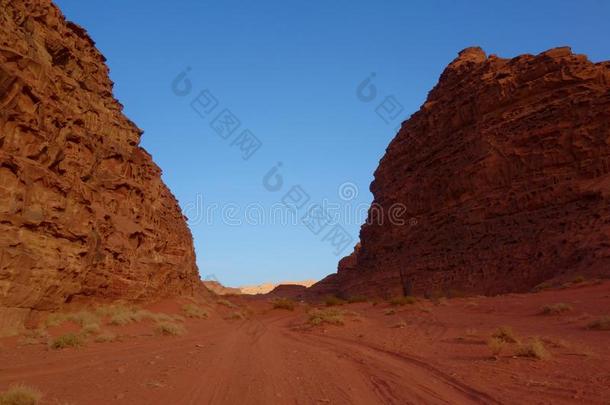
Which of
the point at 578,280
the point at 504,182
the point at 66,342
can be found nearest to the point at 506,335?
the point at 66,342

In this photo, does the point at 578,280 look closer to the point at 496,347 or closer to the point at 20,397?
the point at 496,347

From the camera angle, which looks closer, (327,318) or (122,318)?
(122,318)

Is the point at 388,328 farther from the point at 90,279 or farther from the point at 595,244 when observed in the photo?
the point at 595,244

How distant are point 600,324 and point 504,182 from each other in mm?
30430

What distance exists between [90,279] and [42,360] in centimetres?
961

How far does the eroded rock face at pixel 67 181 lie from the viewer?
44.3 ft

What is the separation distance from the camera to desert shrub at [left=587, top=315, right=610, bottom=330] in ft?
35.0

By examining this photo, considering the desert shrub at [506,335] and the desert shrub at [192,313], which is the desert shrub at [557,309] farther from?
the desert shrub at [192,313]

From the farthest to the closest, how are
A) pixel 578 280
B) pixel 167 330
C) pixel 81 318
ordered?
pixel 578 280, pixel 167 330, pixel 81 318

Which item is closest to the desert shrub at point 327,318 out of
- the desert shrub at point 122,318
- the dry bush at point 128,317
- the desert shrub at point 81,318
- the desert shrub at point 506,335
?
the dry bush at point 128,317

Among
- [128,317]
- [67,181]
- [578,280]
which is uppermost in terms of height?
[67,181]

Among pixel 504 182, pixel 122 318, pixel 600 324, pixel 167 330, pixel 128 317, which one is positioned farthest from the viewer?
pixel 504 182

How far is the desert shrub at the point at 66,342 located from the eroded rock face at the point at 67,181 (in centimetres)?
251

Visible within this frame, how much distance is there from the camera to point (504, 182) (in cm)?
3891
